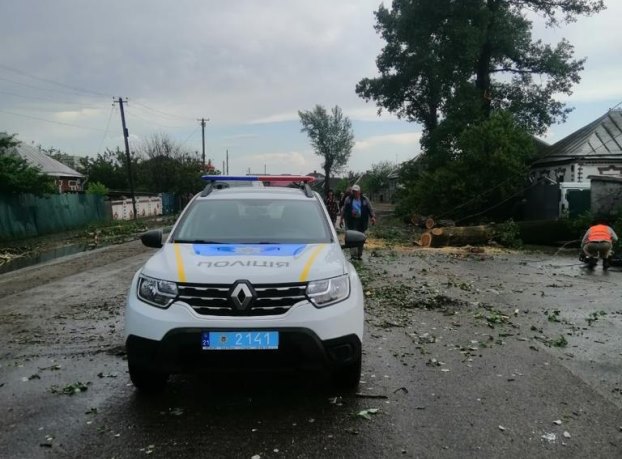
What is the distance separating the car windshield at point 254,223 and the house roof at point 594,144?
24394 millimetres

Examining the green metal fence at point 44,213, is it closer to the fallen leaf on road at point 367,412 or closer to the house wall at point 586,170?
the fallen leaf on road at point 367,412

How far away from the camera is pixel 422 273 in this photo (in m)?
11.6

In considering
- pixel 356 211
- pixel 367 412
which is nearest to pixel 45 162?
pixel 356 211

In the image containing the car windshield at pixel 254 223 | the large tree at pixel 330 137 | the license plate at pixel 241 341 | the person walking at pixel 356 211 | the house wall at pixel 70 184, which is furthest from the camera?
the large tree at pixel 330 137

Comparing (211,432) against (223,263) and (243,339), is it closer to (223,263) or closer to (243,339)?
(243,339)

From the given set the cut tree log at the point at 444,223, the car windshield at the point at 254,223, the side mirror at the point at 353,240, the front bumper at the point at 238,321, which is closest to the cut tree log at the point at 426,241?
the cut tree log at the point at 444,223

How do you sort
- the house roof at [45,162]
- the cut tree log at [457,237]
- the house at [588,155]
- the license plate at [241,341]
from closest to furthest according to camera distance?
the license plate at [241,341], the cut tree log at [457,237], the house at [588,155], the house roof at [45,162]

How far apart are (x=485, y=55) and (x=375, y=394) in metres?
29.4

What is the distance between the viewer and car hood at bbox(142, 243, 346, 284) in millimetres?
4020

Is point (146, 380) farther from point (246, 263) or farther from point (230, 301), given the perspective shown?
point (246, 263)

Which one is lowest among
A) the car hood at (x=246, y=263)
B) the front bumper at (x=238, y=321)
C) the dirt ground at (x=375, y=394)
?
the dirt ground at (x=375, y=394)

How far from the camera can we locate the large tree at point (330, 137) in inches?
3612

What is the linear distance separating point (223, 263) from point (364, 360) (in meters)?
2.03

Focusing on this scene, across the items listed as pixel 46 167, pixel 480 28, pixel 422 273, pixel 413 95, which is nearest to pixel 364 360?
pixel 422 273
